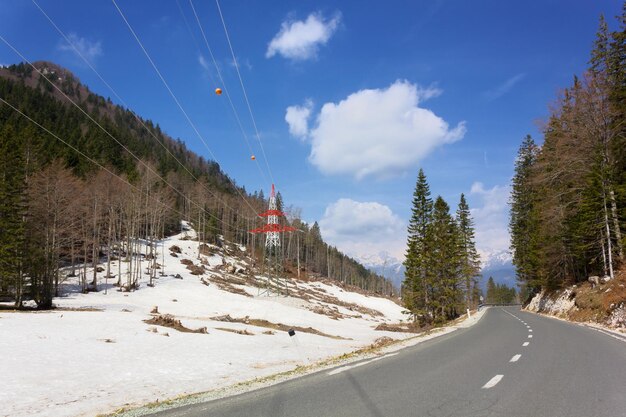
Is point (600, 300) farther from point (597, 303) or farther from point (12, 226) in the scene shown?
point (12, 226)

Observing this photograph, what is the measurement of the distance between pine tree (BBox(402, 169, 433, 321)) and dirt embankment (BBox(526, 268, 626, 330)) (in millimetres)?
14225

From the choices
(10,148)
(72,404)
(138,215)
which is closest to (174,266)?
(138,215)

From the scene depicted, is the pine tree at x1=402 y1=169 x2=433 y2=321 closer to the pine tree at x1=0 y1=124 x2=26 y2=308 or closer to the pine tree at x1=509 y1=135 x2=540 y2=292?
the pine tree at x1=509 y1=135 x2=540 y2=292

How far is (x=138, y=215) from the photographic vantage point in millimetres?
59531

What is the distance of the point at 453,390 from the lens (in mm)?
8148

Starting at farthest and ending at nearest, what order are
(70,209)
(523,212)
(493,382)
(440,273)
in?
(523,212)
(440,273)
(70,209)
(493,382)

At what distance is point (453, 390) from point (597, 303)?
29.7m

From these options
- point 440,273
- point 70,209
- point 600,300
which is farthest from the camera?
point 440,273

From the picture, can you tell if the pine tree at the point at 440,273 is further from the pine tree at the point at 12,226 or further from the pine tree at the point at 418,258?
the pine tree at the point at 12,226

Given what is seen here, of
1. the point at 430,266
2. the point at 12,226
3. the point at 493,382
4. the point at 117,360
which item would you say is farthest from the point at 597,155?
the point at 12,226

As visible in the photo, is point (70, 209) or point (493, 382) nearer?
point (493, 382)

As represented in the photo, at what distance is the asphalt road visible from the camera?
6.80 m

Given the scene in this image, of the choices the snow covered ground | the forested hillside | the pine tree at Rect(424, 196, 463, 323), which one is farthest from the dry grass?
the forested hillside

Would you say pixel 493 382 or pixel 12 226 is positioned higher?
pixel 12 226
